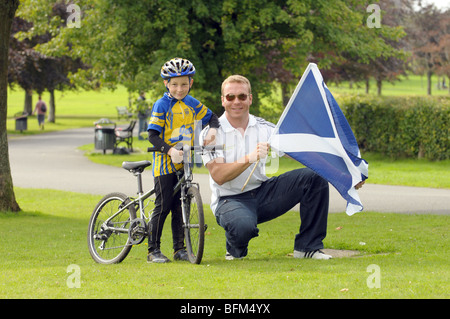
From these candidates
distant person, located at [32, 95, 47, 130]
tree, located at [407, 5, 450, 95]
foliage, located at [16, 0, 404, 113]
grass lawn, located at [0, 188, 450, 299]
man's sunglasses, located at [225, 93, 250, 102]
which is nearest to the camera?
grass lawn, located at [0, 188, 450, 299]

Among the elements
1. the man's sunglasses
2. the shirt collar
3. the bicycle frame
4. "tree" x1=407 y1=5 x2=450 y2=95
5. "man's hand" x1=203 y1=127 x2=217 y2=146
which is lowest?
the bicycle frame

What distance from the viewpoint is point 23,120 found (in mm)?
40156

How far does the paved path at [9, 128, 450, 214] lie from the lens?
545 inches

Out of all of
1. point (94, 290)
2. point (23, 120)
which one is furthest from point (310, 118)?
point (23, 120)

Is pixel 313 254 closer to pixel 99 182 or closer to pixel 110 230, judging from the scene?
pixel 110 230

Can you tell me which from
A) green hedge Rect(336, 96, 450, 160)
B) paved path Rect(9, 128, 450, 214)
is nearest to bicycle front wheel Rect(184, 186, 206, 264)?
paved path Rect(9, 128, 450, 214)

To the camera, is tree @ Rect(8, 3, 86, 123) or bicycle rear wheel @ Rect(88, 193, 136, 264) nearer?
bicycle rear wheel @ Rect(88, 193, 136, 264)

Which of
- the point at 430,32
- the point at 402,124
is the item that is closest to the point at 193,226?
the point at 402,124

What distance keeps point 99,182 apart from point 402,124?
8825 mm

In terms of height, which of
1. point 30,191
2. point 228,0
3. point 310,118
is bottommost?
point 30,191

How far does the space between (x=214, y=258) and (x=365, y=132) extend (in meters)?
15.9

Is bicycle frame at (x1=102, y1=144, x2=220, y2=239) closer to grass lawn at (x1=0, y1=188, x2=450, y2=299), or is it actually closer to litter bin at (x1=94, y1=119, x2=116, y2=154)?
grass lawn at (x1=0, y1=188, x2=450, y2=299)

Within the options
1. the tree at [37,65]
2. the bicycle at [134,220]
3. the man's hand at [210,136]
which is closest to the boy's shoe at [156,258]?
the bicycle at [134,220]

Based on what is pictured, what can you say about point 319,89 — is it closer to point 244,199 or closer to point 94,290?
point 244,199
